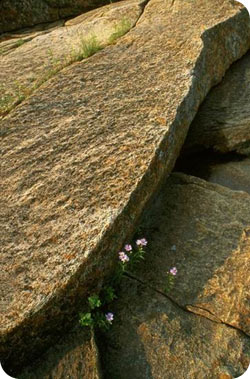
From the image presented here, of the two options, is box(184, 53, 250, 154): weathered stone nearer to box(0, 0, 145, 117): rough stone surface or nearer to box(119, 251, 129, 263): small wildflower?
box(0, 0, 145, 117): rough stone surface

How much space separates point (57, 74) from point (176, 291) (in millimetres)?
3719

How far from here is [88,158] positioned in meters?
5.32

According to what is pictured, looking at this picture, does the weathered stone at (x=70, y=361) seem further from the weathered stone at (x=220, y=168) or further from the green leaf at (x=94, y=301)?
the weathered stone at (x=220, y=168)

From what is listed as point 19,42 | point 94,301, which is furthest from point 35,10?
point 94,301

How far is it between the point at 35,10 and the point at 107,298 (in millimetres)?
7279

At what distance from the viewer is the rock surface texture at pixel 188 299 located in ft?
14.8

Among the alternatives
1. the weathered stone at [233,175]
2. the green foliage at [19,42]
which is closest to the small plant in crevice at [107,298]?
the weathered stone at [233,175]

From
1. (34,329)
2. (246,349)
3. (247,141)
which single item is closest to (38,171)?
(34,329)

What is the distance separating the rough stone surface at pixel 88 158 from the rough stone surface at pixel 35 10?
3143 millimetres

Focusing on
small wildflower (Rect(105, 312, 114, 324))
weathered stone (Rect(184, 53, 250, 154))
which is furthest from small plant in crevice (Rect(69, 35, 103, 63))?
small wildflower (Rect(105, 312, 114, 324))

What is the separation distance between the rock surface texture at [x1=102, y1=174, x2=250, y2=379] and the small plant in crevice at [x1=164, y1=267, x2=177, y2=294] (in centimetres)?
4

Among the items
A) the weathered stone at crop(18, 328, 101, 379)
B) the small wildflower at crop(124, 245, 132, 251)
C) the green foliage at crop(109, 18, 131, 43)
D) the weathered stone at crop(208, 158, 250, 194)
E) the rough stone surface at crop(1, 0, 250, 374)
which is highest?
the green foliage at crop(109, 18, 131, 43)

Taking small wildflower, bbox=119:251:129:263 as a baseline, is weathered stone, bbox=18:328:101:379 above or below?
below

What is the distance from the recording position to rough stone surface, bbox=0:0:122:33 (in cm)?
943
